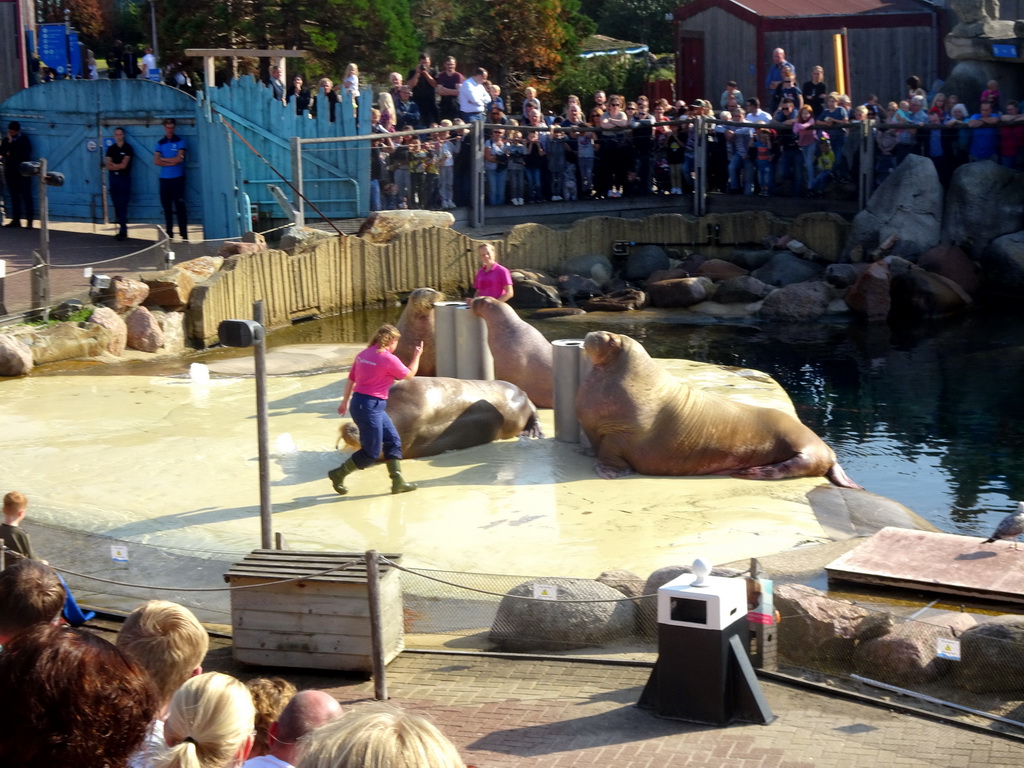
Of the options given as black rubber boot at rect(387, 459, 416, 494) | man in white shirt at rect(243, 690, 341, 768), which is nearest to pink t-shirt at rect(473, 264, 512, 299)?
black rubber boot at rect(387, 459, 416, 494)

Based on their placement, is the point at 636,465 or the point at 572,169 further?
the point at 572,169

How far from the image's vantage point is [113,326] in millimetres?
14547

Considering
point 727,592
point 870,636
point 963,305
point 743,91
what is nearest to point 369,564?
point 727,592

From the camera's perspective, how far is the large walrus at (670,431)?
10500mm

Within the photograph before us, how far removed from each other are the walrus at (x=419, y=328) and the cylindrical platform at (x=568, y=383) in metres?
1.61

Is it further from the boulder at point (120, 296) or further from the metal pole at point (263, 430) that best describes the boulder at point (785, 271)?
the metal pole at point (263, 430)

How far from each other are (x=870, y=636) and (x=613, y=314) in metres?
12.8

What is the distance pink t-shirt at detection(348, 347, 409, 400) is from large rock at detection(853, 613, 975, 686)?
410 cm

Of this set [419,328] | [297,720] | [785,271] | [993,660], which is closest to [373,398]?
→ [419,328]

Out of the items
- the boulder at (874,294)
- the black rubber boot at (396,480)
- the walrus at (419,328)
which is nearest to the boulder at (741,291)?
the boulder at (874,294)

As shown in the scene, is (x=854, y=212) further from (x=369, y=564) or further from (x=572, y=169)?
(x=369, y=564)

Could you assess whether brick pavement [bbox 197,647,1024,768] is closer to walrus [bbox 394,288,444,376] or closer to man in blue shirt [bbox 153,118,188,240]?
walrus [bbox 394,288,444,376]

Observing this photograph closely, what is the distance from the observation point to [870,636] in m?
6.32

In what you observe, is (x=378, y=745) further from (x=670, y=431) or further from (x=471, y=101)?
(x=471, y=101)
